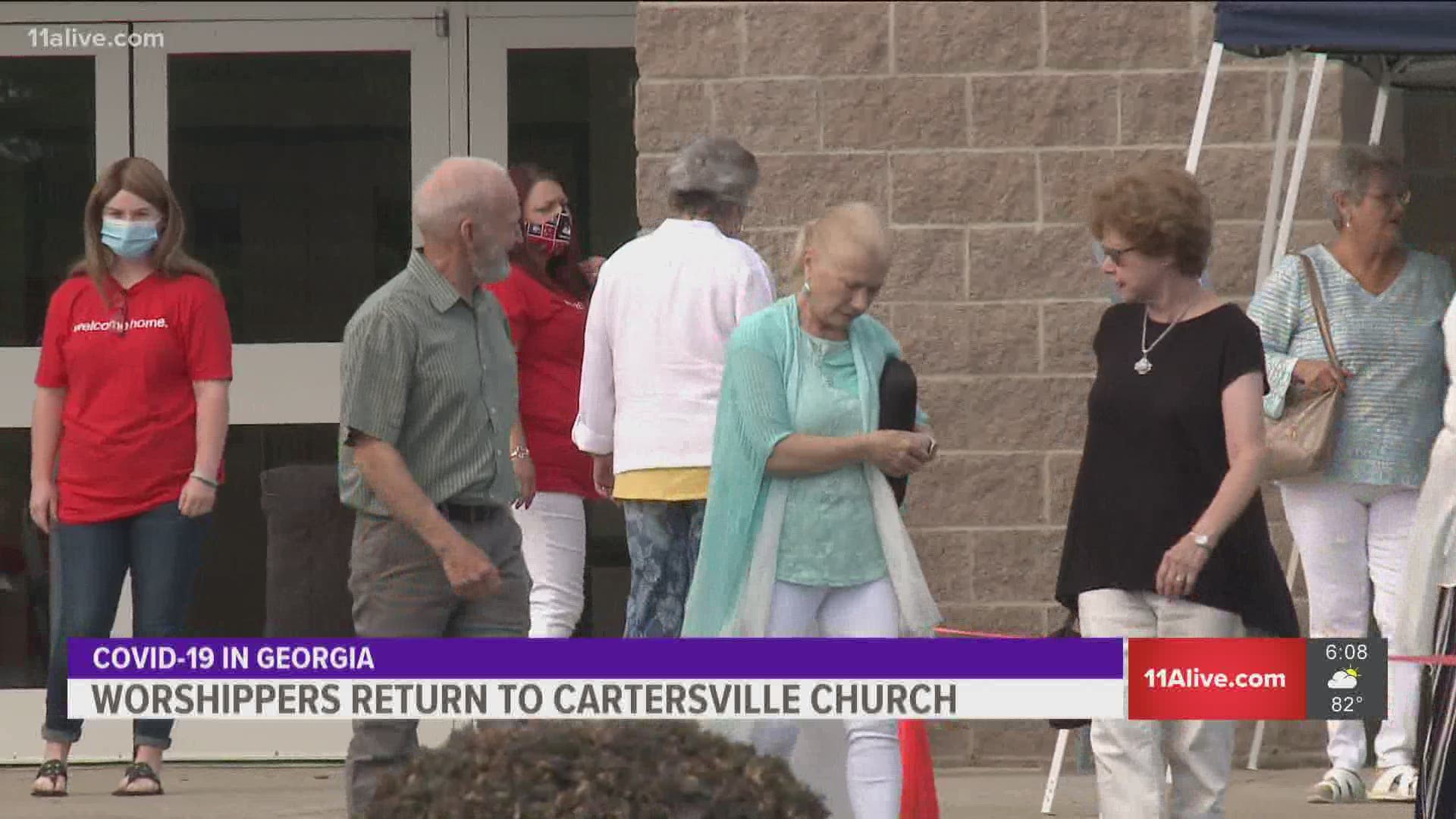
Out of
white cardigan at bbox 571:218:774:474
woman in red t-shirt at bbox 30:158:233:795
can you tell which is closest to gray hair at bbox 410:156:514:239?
white cardigan at bbox 571:218:774:474

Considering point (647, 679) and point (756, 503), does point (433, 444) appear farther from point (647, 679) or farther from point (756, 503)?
point (647, 679)

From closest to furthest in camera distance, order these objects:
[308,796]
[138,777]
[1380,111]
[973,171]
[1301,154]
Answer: [138,777] < [308,796] < [1301,154] < [1380,111] < [973,171]

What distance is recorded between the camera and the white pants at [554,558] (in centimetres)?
764

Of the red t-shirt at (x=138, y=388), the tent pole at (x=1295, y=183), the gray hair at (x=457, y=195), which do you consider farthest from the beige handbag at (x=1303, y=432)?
the red t-shirt at (x=138, y=388)

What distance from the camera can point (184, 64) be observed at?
29.9 feet

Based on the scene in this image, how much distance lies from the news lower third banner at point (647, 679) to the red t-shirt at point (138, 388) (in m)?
2.76

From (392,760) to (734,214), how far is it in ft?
6.80

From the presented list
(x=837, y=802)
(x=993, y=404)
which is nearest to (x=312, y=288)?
(x=993, y=404)

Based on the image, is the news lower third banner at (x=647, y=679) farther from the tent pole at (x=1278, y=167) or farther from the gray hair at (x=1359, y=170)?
the tent pole at (x=1278, y=167)

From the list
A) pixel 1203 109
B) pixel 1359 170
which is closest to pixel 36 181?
pixel 1203 109

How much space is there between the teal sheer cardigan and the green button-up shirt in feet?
1.52

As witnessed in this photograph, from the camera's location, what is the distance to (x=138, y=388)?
7.86 m

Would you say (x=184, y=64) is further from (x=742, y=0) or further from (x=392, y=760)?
(x=392, y=760)

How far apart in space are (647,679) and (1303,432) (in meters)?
3.38
